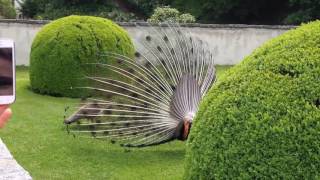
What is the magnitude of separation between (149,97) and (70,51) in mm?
5006

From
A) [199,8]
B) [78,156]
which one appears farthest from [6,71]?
[199,8]

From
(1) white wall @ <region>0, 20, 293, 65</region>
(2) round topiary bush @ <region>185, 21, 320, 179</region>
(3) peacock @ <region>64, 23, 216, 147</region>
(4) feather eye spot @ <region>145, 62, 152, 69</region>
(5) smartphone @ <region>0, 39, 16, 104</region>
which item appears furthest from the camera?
(1) white wall @ <region>0, 20, 293, 65</region>

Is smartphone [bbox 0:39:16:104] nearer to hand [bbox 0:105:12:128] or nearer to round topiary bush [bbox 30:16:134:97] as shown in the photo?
hand [bbox 0:105:12:128]

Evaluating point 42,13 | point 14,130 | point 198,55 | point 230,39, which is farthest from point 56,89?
point 42,13

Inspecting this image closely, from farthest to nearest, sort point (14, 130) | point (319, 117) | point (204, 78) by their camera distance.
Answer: point (14, 130)
point (204, 78)
point (319, 117)

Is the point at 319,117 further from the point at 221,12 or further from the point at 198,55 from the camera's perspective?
the point at 221,12

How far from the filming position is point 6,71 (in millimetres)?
2670

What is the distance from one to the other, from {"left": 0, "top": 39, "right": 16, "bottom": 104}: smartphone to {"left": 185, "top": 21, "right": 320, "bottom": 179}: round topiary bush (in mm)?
1534

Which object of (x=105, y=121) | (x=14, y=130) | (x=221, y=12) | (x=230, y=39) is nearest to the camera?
(x=105, y=121)

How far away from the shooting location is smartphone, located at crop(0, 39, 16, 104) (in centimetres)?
264

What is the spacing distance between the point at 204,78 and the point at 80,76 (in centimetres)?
449

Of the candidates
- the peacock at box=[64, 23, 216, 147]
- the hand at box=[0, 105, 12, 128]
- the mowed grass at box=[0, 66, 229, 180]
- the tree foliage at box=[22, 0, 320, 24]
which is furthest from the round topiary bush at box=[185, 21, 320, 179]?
the tree foliage at box=[22, 0, 320, 24]

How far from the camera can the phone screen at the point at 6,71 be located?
104 inches

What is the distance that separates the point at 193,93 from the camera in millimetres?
7336
